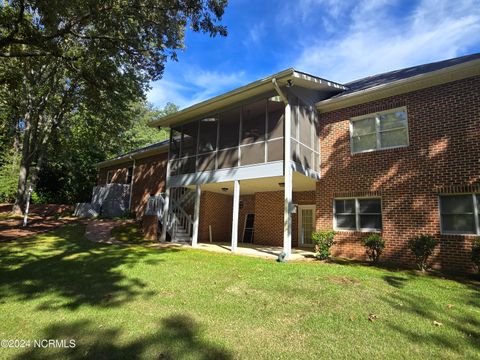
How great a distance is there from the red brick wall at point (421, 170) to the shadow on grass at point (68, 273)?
24.9ft

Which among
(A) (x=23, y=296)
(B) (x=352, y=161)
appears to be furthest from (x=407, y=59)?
(A) (x=23, y=296)

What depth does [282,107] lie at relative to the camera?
11352mm

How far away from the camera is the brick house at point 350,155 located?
9.15 m

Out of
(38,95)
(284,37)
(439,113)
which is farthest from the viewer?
(38,95)

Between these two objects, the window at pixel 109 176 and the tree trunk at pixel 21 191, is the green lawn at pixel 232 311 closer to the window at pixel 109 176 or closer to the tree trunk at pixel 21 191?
the tree trunk at pixel 21 191

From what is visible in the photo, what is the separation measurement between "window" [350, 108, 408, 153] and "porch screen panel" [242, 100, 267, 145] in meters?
3.56

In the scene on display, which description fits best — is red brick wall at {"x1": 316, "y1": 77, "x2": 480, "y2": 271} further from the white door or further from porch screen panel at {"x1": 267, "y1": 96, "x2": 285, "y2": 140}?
porch screen panel at {"x1": 267, "y1": 96, "x2": 285, "y2": 140}

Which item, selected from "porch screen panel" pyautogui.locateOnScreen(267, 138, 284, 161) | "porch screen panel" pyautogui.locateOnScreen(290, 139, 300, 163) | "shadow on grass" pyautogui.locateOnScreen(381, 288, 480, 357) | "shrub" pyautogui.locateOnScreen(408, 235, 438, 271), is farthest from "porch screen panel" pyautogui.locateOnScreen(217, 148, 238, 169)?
"shadow on grass" pyautogui.locateOnScreen(381, 288, 480, 357)

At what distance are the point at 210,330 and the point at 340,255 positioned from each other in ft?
26.2

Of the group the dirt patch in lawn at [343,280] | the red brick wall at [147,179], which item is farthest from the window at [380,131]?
the red brick wall at [147,179]

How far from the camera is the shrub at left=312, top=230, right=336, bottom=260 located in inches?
412

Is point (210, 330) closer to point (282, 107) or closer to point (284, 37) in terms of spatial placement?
point (282, 107)

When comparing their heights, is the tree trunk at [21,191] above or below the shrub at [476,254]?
above

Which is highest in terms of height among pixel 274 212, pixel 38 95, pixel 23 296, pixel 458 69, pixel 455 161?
pixel 38 95
